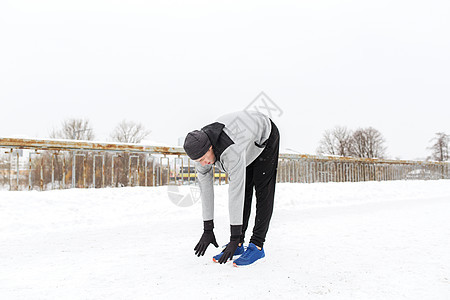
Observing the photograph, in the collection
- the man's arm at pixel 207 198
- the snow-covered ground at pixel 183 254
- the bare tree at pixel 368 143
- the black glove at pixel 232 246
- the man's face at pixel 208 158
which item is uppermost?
the bare tree at pixel 368 143

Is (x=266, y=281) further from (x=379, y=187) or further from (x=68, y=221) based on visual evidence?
(x=379, y=187)

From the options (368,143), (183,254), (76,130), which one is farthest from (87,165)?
(368,143)

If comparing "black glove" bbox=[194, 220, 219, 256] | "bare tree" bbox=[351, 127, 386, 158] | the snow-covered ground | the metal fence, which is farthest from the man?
"bare tree" bbox=[351, 127, 386, 158]

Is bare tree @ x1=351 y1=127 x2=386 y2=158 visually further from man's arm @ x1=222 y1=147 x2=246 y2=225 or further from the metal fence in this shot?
man's arm @ x1=222 y1=147 x2=246 y2=225

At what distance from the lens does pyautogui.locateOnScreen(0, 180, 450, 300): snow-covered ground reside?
64.1 inches

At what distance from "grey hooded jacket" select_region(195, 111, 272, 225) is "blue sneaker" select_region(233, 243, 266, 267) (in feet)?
0.87

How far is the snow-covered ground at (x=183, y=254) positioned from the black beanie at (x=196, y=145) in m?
0.69

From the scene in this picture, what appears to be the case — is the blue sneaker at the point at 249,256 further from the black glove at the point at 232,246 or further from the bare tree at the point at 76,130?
the bare tree at the point at 76,130

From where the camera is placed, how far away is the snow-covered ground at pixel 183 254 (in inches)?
64.1

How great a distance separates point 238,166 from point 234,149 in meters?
0.10

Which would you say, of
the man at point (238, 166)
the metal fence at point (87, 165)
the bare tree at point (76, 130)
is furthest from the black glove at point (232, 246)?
the bare tree at point (76, 130)

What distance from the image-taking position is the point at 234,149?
194 centimetres

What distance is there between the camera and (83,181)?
4715 mm

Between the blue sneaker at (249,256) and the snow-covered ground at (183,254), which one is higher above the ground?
the blue sneaker at (249,256)
